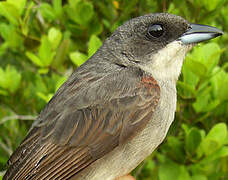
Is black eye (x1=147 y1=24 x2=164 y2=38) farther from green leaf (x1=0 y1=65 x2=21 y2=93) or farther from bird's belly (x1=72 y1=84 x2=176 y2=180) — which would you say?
green leaf (x1=0 y1=65 x2=21 y2=93)

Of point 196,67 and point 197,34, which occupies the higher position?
point 197,34

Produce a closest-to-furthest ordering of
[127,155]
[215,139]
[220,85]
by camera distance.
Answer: [127,155]
[215,139]
[220,85]

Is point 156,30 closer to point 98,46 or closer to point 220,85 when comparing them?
point 98,46

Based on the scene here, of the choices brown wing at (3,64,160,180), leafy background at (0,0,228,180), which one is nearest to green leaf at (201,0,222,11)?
leafy background at (0,0,228,180)

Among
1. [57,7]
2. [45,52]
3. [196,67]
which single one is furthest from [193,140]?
[57,7]

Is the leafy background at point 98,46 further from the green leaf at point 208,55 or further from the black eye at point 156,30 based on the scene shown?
the black eye at point 156,30

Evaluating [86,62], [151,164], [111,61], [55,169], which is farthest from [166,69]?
[151,164]

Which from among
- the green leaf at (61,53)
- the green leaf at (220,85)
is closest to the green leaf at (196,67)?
the green leaf at (220,85)
